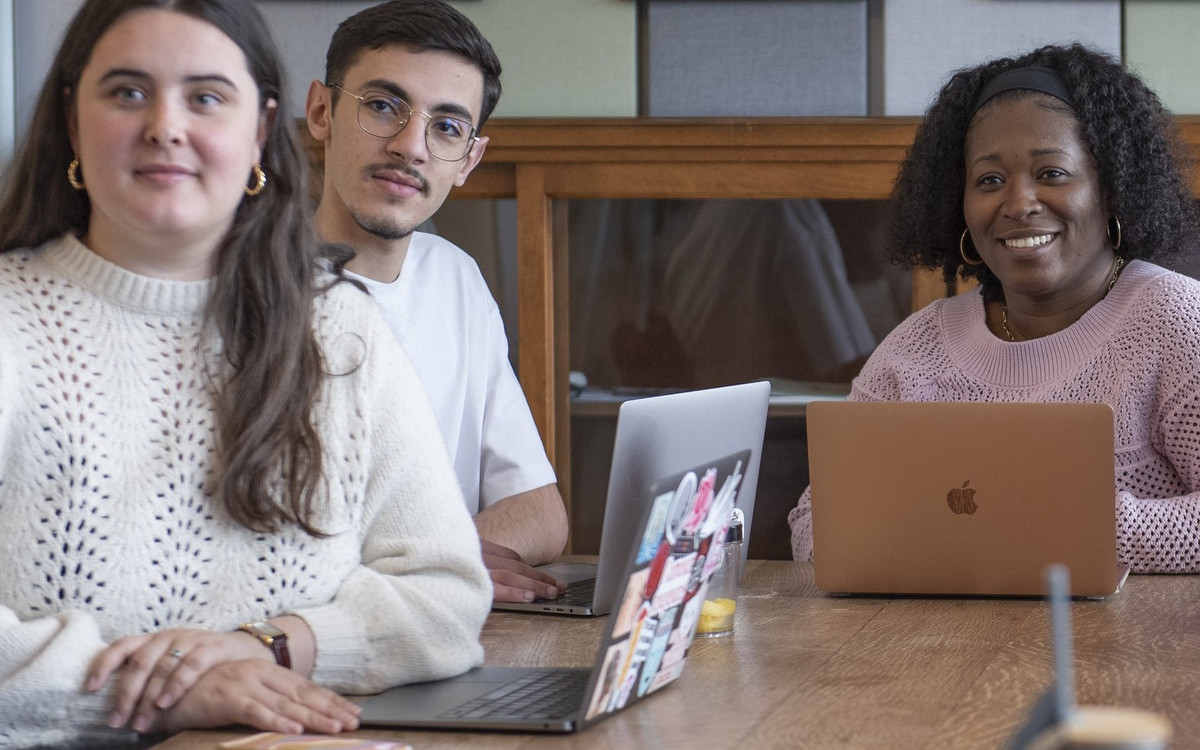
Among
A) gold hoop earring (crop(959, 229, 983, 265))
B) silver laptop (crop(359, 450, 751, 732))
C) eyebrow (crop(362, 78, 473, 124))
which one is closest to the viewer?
silver laptop (crop(359, 450, 751, 732))

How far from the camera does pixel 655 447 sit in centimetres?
142

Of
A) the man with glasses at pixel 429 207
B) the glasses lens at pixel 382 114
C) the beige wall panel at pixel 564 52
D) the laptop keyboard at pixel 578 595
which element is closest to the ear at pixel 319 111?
the man with glasses at pixel 429 207

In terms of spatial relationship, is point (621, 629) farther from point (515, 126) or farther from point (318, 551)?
point (515, 126)

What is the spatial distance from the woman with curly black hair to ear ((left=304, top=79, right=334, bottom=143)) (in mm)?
975

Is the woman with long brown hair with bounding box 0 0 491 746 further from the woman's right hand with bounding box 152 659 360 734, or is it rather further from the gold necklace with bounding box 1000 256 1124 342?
the gold necklace with bounding box 1000 256 1124 342

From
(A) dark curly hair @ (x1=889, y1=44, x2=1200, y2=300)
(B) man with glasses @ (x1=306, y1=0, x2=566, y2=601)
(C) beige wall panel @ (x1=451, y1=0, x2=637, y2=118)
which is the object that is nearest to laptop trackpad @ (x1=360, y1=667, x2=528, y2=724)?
(B) man with glasses @ (x1=306, y1=0, x2=566, y2=601)

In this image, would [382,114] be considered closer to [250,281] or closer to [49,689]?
[250,281]

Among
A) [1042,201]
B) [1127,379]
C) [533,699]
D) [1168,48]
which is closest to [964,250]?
[1042,201]

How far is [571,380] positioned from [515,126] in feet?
1.72

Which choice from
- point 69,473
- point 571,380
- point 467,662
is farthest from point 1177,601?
point 571,380

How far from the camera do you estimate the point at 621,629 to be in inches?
41.7

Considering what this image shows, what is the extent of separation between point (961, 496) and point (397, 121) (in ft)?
3.40

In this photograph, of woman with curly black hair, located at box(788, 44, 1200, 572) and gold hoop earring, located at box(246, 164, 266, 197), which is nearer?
gold hoop earring, located at box(246, 164, 266, 197)

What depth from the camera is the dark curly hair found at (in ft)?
7.15
